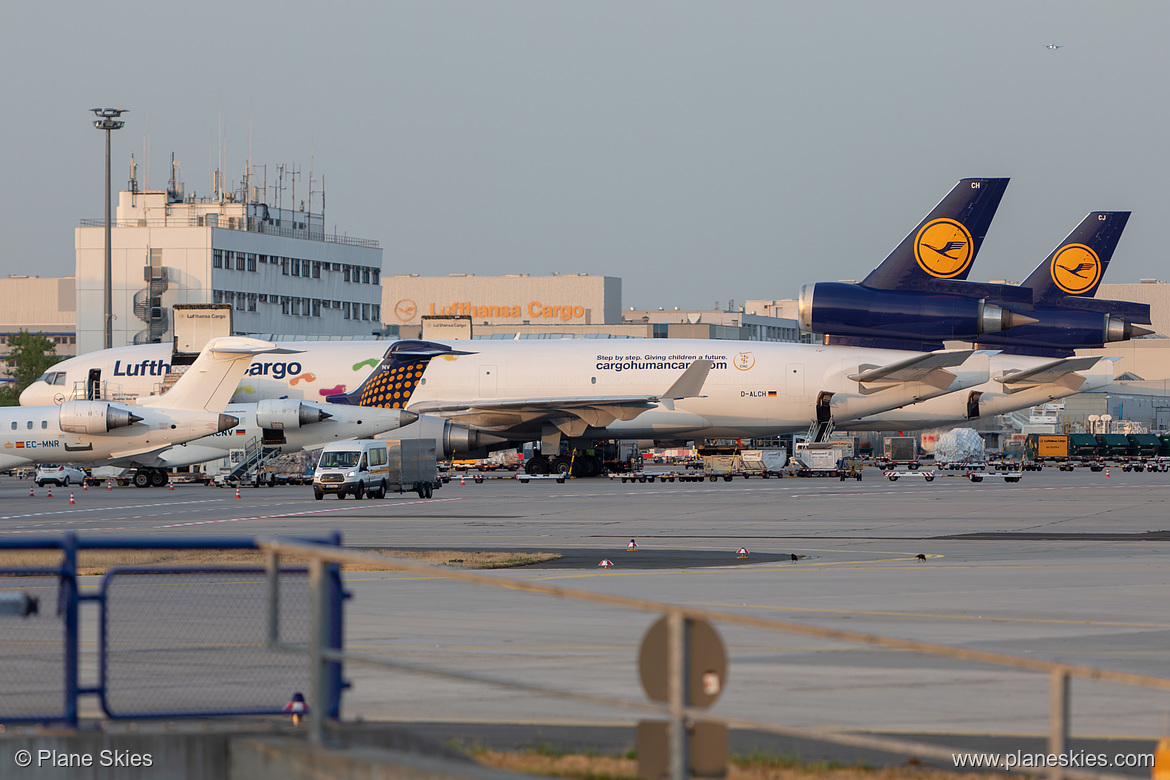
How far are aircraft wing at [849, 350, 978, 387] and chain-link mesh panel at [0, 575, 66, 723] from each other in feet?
182

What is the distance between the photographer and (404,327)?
19288 cm

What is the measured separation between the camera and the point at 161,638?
11.0 metres

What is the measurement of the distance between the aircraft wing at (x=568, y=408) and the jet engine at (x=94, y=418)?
52.4ft

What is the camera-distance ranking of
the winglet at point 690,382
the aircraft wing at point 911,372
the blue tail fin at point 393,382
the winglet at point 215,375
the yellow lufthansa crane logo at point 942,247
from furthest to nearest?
the blue tail fin at point 393,382, the winglet at point 690,382, the aircraft wing at point 911,372, the yellow lufthansa crane logo at point 942,247, the winglet at point 215,375

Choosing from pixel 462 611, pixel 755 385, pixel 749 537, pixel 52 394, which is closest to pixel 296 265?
pixel 52 394

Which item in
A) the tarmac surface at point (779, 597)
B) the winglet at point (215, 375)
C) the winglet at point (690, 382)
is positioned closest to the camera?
the tarmac surface at point (779, 597)

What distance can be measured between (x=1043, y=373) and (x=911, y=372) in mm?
6623

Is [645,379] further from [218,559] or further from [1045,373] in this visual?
[218,559]

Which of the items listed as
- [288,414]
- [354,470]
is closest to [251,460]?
[288,414]

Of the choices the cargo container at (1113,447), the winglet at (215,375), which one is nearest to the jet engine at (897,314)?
the winglet at (215,375)

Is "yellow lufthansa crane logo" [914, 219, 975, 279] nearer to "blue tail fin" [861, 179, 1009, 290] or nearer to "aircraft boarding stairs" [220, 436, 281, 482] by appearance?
"blue tail fin" [861, 179, 1009, 290]

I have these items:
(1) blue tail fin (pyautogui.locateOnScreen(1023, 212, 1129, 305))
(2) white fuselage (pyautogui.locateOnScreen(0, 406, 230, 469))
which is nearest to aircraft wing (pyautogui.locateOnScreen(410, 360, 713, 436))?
(2) white fuselage (pyautogui.locateOnScreen(0, 406, 230, 469))

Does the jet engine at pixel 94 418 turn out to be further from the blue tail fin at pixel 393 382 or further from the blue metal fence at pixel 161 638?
the blue metal fence at pixel 161 638

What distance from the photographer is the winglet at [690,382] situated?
6581 centimetres
